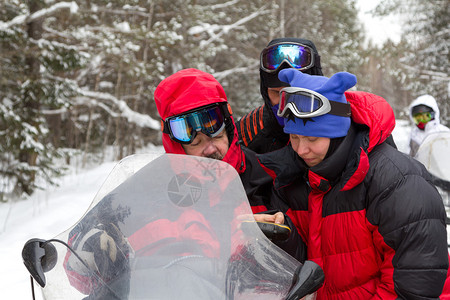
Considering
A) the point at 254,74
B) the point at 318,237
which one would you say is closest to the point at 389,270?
the point at 318,237

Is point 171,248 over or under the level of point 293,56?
under

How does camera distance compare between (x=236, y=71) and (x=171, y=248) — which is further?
(x=236, y=71)

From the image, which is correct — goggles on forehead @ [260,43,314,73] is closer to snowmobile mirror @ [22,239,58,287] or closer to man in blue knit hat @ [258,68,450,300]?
man in blue knit hat @ [258,68,450,300]

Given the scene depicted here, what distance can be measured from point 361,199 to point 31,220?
20.7 ft

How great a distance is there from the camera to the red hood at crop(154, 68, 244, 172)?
7.50 ft

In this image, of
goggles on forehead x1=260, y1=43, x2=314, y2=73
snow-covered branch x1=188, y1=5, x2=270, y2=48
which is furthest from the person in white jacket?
snow-covered branch x1=188, y1=5, x2=270, y2=48

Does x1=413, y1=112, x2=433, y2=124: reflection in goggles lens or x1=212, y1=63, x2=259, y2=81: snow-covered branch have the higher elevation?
x1=413, y1=112, x2=433, y2=124: reflection in goggles lens

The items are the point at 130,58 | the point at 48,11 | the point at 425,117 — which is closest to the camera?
the point at 425,117

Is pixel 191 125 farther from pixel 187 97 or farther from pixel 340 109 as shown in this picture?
pixel 340 109

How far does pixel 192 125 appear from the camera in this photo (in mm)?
2254

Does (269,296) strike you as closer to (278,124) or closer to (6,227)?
(278,124)

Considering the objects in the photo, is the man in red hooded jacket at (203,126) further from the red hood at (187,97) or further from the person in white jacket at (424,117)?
the person in white jacket at (424,117)

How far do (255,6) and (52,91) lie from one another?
13.1 metres

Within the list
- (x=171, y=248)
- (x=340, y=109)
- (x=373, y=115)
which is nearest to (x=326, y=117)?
(x=340, y=109)
